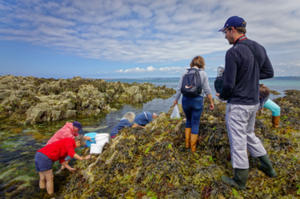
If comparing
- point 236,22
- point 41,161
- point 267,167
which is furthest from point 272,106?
point 41,161

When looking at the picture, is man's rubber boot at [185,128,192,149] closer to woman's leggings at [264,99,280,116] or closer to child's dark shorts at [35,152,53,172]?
woman's leggings at [264,99,280,116]

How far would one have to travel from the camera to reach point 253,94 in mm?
2879

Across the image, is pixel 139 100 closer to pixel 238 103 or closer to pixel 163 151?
pixel 163 151

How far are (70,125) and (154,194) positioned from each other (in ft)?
14.2

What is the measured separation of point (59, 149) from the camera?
5332 millimetres

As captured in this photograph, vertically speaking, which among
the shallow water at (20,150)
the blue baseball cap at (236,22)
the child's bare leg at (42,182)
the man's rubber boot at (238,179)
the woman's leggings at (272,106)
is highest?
the blue baseball cap at (236,22)

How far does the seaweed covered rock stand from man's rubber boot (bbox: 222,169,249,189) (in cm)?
12

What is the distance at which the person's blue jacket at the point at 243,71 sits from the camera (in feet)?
9.14

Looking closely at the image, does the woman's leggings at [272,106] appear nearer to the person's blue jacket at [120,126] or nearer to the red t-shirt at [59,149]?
the person's blue jacket at [120,126]

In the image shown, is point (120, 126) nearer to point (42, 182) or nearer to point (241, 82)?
point (42, 182)

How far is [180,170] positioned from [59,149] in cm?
430

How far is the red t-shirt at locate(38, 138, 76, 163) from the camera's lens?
16.8 feet

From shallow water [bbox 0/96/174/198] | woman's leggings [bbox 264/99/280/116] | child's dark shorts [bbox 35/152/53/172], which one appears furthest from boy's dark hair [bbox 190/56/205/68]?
shallow water [bbox 0/96/174/198]

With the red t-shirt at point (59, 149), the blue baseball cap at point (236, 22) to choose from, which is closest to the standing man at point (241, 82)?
the blue baseball cap at point (236, 22)
